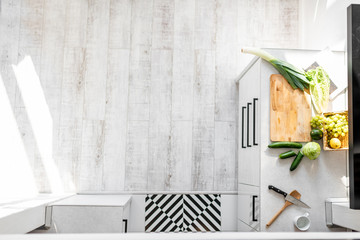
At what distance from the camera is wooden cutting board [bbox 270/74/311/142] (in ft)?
7.26

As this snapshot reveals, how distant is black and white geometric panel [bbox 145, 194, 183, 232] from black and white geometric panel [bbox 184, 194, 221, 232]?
0.20 ft

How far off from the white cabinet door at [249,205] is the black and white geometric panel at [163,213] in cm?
51

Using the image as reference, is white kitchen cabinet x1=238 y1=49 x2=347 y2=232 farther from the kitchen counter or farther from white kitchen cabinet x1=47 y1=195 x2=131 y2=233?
white kitchen cabinet x1=47 y1=195 x2=131 y2=233

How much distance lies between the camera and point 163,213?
2830mm

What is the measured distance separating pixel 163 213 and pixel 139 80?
3.90 ft

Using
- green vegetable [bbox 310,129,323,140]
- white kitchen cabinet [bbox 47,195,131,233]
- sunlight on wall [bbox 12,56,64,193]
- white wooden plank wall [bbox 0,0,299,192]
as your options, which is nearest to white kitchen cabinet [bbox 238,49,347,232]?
green vegetable [bbox 310,129,323,140]

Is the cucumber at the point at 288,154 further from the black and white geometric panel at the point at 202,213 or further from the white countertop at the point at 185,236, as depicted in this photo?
the white countertop at the point at 185,236

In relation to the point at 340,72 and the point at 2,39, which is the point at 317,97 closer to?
the point at 340,72

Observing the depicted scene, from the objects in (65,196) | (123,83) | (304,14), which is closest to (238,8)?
(304,14)

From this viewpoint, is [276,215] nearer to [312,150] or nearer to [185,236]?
[312,150]

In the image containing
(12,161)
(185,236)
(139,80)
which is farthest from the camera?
(139,80)

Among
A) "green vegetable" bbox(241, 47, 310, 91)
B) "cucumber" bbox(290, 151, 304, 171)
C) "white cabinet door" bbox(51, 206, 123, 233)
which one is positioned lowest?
"white cabinet door" bbox(51, 206, 123, 233)

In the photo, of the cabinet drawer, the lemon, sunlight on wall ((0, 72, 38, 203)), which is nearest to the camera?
the lemon

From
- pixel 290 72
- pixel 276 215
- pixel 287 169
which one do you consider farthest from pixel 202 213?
pixel 290 72
